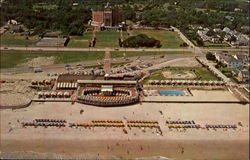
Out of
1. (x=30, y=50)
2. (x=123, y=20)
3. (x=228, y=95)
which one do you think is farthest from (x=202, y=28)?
(x=30, y=50)

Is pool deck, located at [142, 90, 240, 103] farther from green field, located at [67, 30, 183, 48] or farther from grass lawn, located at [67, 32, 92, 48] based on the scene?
grass lawn, located at [67, 32, 92, 48]

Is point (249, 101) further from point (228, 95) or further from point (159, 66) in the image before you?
point (159, 66)

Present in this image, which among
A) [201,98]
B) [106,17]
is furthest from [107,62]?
[106,17]

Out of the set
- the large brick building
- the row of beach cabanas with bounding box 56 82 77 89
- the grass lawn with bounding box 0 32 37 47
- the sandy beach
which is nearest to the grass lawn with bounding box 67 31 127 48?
the large brick building

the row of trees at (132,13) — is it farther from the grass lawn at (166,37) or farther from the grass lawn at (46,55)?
the grass lawn at (46,55)

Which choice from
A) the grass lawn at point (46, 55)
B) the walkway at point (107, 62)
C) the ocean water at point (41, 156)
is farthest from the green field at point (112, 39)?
the ocean water at point (41, 156)

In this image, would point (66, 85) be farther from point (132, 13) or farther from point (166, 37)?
point (132, 13)
